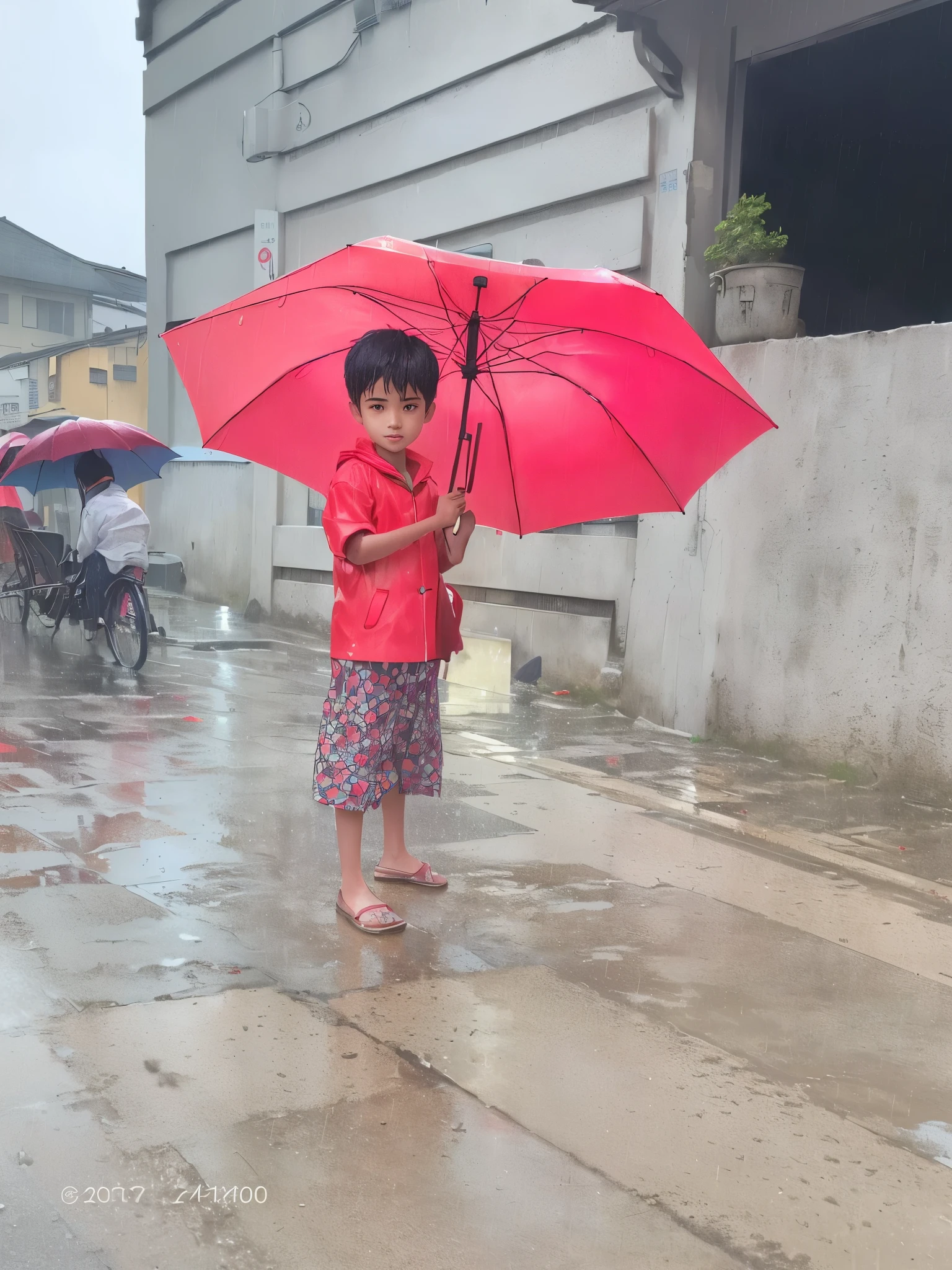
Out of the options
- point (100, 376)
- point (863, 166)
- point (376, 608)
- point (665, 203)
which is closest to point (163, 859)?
point (376, 608)

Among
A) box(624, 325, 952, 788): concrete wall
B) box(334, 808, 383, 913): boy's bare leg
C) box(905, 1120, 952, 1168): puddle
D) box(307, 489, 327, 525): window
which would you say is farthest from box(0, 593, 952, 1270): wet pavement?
box(307, 489, 327, 525): window

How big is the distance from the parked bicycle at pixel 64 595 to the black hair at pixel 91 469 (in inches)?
28.8

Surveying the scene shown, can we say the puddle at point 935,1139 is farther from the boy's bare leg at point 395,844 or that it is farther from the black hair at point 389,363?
the black hair at point 389,363

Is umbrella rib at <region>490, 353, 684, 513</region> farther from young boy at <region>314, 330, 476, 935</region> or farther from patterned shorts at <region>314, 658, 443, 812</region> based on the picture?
patterned shorts at <region>314, 658, 443, 812</region>

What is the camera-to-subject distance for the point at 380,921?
13.0 feet

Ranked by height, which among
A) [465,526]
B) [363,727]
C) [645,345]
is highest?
[645,345]

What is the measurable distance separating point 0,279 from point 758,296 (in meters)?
40.5

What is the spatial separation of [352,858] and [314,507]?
9607mm

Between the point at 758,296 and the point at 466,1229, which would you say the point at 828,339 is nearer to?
the point at 758,296

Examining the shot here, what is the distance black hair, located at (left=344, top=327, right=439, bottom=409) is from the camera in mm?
3816

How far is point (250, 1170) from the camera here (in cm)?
251

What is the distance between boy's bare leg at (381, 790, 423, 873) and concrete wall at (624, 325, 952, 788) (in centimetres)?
312

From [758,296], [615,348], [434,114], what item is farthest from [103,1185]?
[434,114]

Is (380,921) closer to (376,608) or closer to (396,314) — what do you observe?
(376,608)
